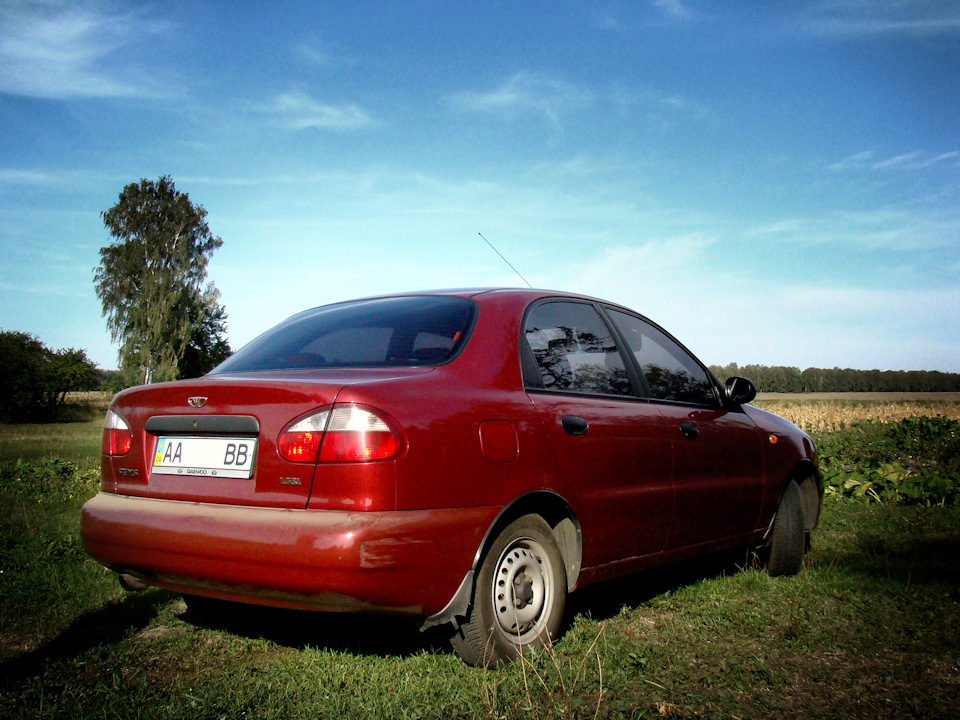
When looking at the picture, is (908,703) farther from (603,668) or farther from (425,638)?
(425,638)

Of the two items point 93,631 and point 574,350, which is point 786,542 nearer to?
point 574,350

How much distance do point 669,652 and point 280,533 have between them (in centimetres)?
181

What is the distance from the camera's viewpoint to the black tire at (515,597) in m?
3.08

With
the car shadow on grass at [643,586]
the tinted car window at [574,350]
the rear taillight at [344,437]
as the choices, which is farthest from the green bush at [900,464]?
the rear taillight at [344,437]

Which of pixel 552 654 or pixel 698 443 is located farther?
pixel 698 443

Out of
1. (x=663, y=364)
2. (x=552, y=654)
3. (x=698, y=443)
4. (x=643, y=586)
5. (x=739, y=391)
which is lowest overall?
(x=643, y=586)

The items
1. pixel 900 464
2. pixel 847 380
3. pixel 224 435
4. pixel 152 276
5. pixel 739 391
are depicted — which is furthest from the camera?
pixel 847 380

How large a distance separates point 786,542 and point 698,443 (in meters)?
1.22

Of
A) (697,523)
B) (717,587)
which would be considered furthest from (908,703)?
(717,587)

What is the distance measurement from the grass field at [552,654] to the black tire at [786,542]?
132 mm

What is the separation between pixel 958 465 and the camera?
9664 mm

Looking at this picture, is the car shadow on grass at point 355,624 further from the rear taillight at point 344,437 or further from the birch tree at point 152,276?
the birch tree at point 152,276

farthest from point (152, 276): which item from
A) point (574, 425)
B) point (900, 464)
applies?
point (574, 425)

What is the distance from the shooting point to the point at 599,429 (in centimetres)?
371
